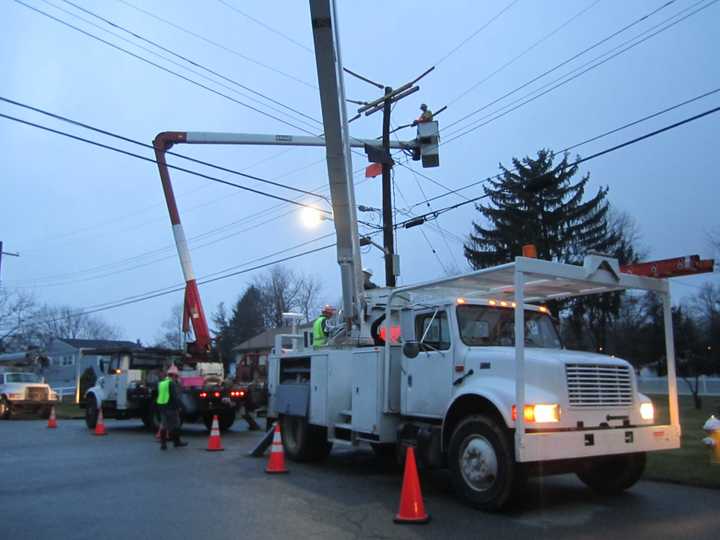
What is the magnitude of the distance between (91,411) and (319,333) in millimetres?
10987

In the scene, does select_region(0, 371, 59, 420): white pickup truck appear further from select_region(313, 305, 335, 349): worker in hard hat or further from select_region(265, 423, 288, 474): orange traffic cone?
select_region(265, 423, 288, 474): orange traffic cone

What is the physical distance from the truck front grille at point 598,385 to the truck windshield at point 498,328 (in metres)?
1.19

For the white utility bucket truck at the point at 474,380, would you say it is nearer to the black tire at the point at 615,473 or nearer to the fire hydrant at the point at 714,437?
the black tire at the point at 615,473

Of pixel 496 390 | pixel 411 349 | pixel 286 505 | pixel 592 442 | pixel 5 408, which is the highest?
pixel 411 349

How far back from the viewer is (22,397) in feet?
82.8

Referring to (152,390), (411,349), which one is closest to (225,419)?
(152,390)

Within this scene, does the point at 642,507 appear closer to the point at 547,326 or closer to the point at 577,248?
the point at 547,326


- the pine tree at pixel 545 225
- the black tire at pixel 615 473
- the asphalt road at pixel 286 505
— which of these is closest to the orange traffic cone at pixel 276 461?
the asphalt road at pixel 286 505

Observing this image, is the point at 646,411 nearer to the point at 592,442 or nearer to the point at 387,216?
the point at 592,442

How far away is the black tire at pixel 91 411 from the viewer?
19361mm

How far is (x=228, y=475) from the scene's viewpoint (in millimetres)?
A: 9867

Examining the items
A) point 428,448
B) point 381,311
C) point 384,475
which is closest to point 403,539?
point 428,448

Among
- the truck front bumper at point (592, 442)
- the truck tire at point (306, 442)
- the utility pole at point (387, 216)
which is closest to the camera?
the truck front bumper at point (592, 442)

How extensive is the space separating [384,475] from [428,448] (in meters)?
2.17
